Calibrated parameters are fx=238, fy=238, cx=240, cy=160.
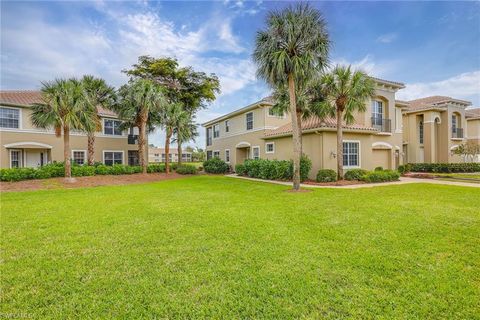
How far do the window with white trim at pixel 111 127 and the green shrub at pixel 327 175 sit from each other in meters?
21.6

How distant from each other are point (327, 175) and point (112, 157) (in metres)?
22.7

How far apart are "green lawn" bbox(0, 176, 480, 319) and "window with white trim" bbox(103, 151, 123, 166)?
19.8 metres

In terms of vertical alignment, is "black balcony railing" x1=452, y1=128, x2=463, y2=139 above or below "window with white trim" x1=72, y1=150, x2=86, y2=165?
above

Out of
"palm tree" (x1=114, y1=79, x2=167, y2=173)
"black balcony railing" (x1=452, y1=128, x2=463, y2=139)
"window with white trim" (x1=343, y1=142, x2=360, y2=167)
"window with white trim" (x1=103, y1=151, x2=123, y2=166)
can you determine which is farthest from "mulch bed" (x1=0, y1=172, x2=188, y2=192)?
"black balcony railing" (x1=452, y1=128, x2=463, y2=139)

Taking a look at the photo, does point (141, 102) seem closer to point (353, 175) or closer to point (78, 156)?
point (78, 156)

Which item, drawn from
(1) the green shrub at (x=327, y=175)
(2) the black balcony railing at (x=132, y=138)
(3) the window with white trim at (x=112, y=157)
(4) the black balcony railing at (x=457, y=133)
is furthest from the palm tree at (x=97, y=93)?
(4) the black balcony railing at (x=457, y=133)

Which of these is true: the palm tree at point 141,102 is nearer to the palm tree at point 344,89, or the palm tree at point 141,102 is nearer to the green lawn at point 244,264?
the palm tree at point 344,89

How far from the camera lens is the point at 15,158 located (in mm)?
20906

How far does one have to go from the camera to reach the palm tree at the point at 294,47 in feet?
36.9

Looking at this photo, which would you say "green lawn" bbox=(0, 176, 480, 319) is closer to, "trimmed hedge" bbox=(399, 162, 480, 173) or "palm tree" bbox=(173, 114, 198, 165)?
"palm tree" bbox=(173, 114, 198, 165)

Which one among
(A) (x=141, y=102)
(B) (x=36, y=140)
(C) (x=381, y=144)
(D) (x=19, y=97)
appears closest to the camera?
(A) (x=141, y=102)

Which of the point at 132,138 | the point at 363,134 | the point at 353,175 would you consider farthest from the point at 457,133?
the point at 132,138

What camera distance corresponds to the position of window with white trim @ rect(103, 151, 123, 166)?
25.9 meters

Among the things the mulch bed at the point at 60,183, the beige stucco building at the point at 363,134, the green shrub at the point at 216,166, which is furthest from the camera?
the green shrub at the point at 216,166
